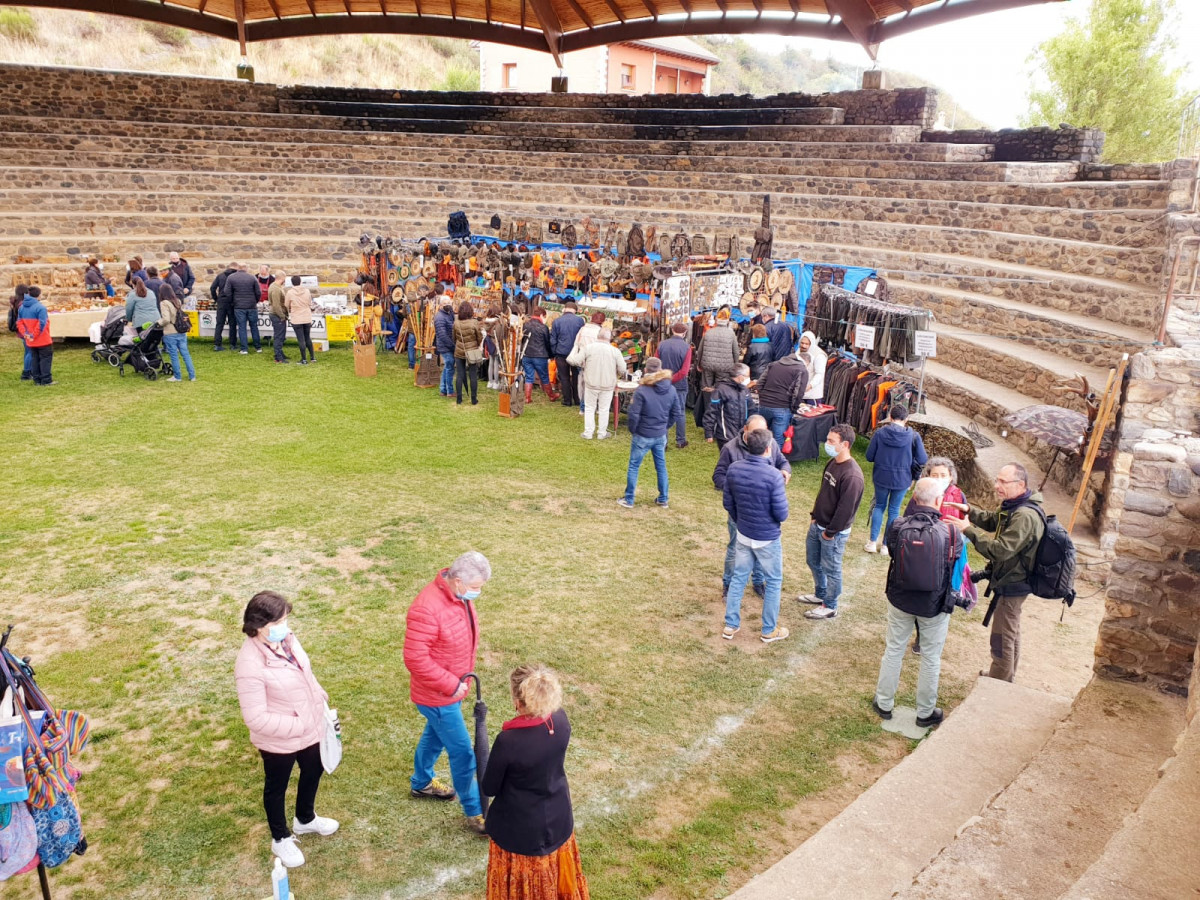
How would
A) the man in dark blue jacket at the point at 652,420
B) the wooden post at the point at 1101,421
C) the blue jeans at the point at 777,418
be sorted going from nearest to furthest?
the wooden post at the point at 1101,421 → the man in dark blue jacket at the point at 652,420 → the blue jeans at the point at 777,418

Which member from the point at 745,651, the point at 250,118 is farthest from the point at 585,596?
the point at 250,118

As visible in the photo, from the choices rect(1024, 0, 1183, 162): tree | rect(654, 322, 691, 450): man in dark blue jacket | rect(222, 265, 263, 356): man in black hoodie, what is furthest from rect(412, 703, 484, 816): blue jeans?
rect(1024, 0, 1183, 162): tree

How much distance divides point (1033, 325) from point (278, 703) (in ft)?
35.6

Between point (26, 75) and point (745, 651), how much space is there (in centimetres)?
2259

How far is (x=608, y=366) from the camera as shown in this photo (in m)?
10.2

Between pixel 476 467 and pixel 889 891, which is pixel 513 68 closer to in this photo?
pixel 476 467

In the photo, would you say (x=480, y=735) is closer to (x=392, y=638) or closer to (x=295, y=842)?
(x=295, y=842)

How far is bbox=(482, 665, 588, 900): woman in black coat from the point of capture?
3.30 metres

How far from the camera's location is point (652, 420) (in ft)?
27.5

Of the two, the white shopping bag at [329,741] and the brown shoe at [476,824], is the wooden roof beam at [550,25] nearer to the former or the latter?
the white shopping bag at [329,741]

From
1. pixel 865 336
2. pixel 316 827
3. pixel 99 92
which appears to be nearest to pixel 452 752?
pixel 316 827

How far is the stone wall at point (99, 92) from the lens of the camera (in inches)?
792

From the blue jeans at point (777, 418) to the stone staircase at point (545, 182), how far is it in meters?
3.55

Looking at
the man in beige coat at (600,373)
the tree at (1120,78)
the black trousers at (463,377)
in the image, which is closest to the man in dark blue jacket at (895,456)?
the man in beige coat at (600,373)
